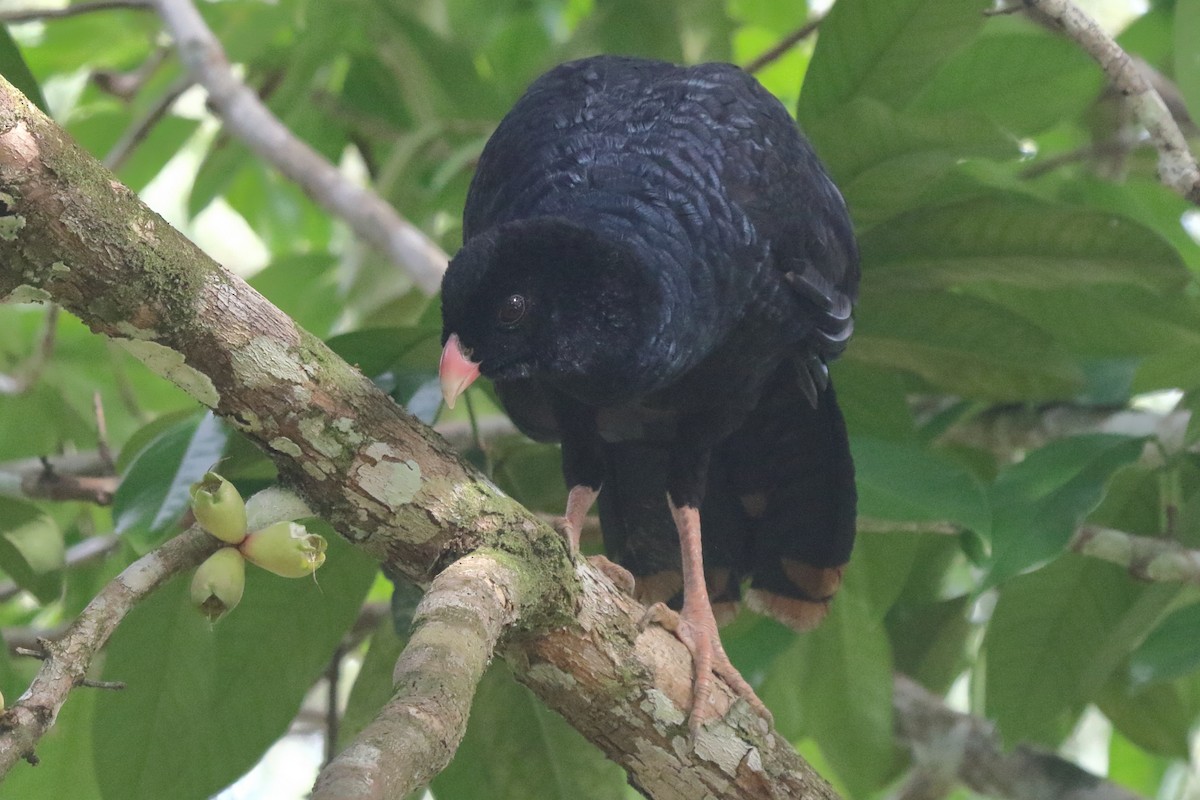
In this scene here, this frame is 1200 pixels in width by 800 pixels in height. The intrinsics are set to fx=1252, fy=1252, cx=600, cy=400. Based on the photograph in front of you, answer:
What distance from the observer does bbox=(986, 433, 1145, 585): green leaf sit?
229 centimetres

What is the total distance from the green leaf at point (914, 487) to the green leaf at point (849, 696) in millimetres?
419

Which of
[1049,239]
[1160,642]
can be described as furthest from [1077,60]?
→ [1160,642]

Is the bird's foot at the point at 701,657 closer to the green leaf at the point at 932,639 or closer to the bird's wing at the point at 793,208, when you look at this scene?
the bird's wing at the point at 793,208

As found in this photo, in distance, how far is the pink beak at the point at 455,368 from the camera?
2104 mm

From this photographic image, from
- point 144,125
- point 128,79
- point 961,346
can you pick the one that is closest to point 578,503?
point 961,346

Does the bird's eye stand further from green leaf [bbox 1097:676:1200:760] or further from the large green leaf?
green leaf [bbox 1097:676:1200:760]

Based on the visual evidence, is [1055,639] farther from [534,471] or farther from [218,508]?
[218,508]

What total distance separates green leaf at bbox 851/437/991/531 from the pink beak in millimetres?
860

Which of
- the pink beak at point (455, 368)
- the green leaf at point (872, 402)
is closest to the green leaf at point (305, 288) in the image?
the green leaf at point (872, 402)

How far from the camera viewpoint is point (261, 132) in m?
3.40

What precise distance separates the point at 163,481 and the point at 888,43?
69.5 inches

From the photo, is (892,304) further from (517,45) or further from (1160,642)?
(517,45)

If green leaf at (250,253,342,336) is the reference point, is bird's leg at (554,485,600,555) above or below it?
above

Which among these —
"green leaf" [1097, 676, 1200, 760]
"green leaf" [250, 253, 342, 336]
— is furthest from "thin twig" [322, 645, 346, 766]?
"green leaf" [1097, 676, 1200, 760]
